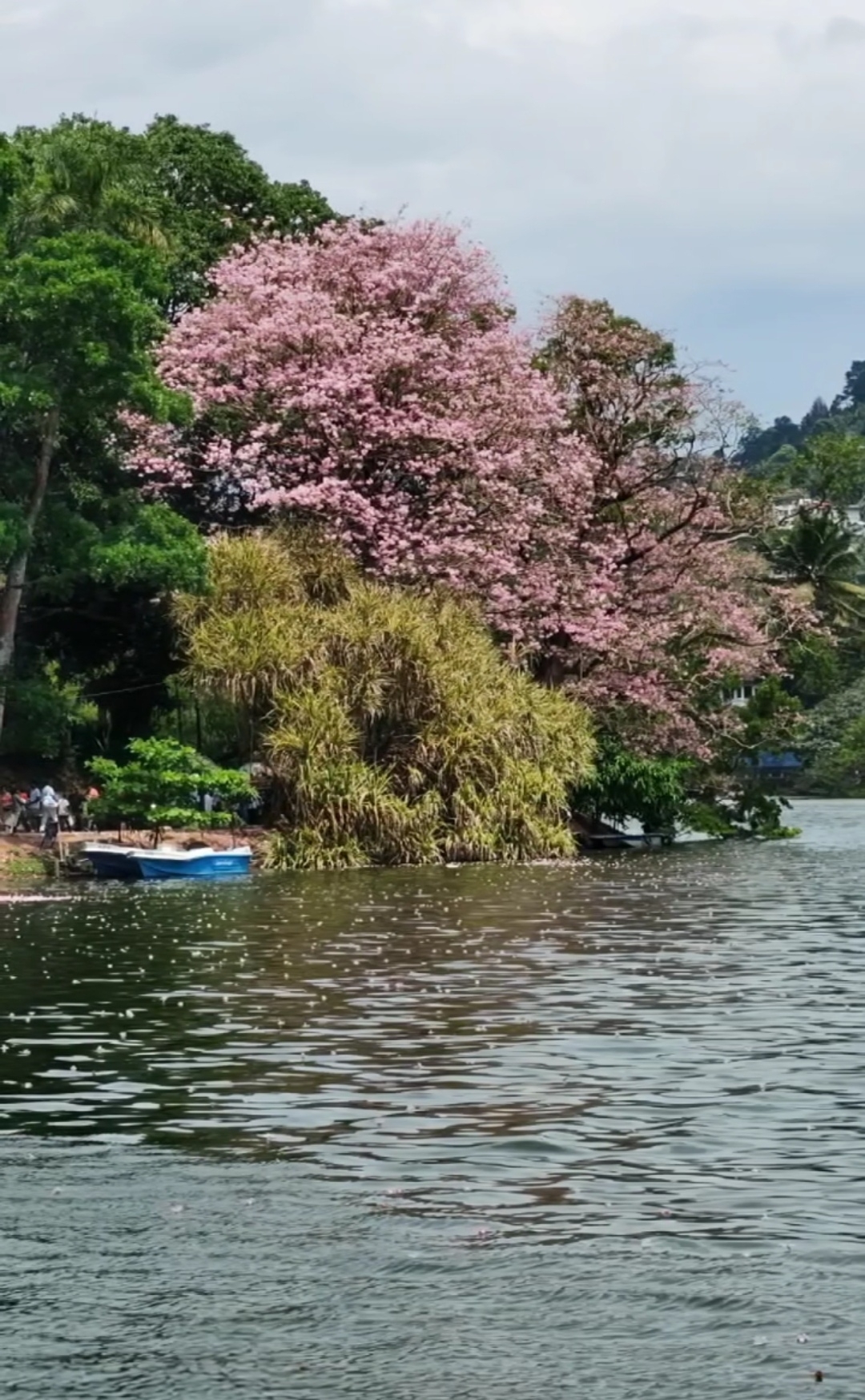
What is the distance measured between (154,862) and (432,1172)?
96.1ft

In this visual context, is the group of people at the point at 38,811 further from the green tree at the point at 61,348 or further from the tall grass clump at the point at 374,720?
the tall grass clump at the point at 374,720

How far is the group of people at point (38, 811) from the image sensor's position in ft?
149

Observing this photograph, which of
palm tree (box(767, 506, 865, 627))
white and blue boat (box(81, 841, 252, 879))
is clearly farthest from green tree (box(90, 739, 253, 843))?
palm tree (box(767, 506, 865, 627))

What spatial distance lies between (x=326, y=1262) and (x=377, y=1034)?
8486mm

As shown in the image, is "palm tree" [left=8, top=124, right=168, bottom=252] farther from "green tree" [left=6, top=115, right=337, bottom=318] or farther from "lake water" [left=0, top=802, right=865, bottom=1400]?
"lake water" [left=0, top=802, right=865, bottom=1400]

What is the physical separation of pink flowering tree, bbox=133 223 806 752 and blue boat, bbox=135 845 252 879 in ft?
36.3

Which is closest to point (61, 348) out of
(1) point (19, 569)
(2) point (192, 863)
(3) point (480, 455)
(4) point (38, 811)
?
(1) point (19, 569)

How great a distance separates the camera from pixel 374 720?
1912 inches

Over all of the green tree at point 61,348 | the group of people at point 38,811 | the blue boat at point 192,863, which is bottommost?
the blue boat at point 192,863

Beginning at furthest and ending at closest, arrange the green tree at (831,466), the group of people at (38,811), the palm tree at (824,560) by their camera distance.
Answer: the green tree at (831,466)
the palm tree at (824,560)
the group of people at (38,811)

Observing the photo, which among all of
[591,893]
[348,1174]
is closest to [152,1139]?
[348,1174]

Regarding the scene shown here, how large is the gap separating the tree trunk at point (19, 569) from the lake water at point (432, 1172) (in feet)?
65.4

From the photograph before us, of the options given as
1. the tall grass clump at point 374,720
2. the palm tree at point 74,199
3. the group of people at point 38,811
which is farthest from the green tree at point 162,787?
the palm tree at point 74,199

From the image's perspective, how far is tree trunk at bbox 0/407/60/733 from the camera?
4594 cm
